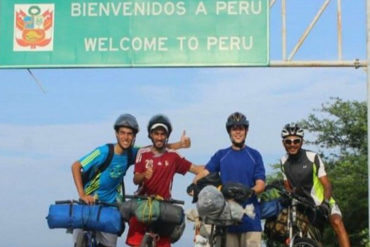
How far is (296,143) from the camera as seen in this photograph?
7.90 m

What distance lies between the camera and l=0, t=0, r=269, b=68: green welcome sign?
1122 centimetres

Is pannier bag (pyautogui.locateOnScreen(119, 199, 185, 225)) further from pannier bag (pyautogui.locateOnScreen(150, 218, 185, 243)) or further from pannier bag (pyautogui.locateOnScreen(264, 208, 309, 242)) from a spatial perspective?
pannier bag (pyautogui.locateOnScreen(264, 208, 309, 242))

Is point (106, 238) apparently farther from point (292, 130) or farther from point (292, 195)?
point (292, 130)

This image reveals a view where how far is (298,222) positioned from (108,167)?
2.05 meters

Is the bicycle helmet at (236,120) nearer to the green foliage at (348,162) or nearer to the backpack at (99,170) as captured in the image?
the backpack at (99,170)

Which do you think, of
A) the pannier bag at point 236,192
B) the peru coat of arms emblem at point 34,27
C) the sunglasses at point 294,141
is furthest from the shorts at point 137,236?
the peru coat of arms emblem at point 34,27

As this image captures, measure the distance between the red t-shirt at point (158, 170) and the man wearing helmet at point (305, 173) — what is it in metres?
1.28

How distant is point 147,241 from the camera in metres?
7.07

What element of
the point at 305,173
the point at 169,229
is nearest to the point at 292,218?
the point at 305,173

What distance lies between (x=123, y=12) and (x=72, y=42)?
933 millimetres

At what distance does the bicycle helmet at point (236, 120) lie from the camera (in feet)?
24.2

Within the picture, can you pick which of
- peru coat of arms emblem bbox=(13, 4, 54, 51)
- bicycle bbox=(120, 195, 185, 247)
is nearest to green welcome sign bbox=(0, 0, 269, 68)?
peru coat of arms emblem bbox=(13, 4, 54, 51)

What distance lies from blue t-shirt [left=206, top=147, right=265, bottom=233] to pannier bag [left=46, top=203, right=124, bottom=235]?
1.16 metres

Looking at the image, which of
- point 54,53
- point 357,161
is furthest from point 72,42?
point 357,161
